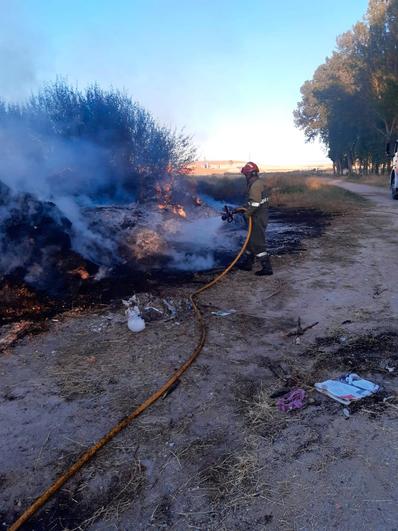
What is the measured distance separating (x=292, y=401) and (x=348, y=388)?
52 centimetres

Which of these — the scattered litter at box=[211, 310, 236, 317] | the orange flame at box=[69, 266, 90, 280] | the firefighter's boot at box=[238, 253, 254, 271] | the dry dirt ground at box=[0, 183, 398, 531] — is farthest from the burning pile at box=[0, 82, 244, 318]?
the scattered litter at box=[211, 310, 236, 317]

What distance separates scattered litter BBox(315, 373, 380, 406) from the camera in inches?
131

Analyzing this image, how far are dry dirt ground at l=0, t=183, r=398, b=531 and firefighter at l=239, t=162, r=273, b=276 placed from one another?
71.7 inches

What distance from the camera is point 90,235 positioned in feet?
25.7

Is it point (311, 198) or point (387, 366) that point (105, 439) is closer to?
point (387, 366)

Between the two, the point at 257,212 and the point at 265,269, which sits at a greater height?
the point at 257,212

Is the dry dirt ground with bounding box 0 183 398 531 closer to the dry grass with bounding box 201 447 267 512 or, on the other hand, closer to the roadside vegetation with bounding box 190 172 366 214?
the dry grass with bounding box 201 447 267 512

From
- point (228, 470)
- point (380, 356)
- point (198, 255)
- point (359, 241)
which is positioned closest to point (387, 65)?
point (359, 241)

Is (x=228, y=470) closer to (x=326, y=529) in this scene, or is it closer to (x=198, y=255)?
(x=326, y=529)

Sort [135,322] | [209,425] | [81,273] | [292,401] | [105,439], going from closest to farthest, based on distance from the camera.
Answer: [105,439] → [209,425] → [292,401] → [135,322] → [81,273]

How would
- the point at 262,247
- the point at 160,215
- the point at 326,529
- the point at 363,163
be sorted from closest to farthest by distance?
1. the point at 326,529
2. the point at 262,247
3. the point at 160,215
4. the point at 363,163

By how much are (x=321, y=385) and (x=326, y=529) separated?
1452mm

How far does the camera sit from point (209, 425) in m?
3.12

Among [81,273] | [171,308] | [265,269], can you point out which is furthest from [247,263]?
[81,273]
